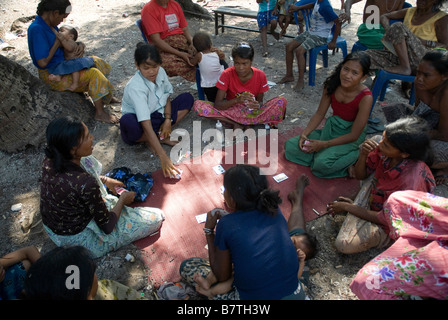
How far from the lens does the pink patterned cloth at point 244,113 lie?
421cm

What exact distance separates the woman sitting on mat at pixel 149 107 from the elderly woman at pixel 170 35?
2.67ft

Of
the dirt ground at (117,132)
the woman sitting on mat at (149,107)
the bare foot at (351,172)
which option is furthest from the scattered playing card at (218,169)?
the bare foot at (351,172)

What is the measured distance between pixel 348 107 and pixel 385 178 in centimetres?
106

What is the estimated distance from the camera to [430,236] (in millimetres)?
2041

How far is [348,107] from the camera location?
3.41m

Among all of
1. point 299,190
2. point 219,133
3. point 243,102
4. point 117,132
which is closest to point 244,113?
point 243,102

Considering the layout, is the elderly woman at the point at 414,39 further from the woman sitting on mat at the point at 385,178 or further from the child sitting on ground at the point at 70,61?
the child sitting on ground at the point at 70,61

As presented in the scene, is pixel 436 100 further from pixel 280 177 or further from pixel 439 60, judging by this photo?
pixel 280 177

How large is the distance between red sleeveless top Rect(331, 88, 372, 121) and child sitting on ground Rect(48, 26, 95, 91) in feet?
10.9

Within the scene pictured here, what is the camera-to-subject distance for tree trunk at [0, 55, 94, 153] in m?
3.54

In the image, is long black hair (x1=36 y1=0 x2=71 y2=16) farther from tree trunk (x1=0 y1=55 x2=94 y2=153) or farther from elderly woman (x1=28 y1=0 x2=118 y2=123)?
tree trunk (x1=0 y1=55 x2=94 y2=153)

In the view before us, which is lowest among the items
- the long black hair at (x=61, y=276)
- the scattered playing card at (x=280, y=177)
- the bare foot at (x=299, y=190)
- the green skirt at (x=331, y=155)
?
the scattered playing card at (x=280, y=177)

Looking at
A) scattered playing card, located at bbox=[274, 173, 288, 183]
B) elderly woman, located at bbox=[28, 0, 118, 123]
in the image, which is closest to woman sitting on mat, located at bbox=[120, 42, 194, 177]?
elderly woman, located at bbox=[28, 0, 118, 123]
